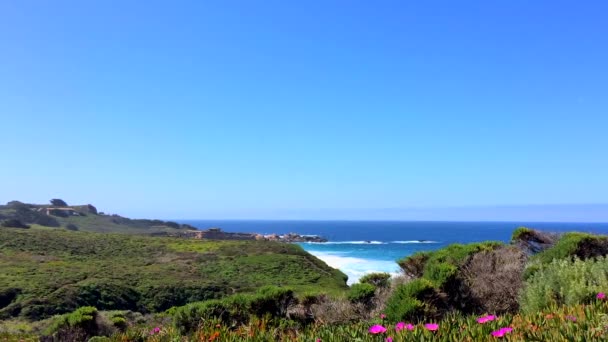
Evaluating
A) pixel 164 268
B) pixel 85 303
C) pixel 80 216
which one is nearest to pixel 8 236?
pixel 164 268

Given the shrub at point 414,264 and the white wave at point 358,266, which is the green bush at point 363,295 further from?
the white wave at point 358,266

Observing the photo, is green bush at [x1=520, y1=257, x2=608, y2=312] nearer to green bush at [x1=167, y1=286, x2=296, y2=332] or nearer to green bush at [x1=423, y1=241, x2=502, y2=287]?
green bush at [x1=423, y1=241, x2=502, y2=287]

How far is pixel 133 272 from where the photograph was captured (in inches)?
1833

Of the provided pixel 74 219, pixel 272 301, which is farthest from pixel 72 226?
pixel 272 301

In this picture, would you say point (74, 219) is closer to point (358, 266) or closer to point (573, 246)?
point (358, 266)

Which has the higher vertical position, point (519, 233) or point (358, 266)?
point (519, 233)

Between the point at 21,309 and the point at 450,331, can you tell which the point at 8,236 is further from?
the point at 450,331

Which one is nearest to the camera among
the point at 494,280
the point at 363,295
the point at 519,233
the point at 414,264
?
the point at 494,280

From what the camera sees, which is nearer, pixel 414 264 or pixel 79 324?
pixel 414 264

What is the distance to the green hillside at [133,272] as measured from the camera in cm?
3659

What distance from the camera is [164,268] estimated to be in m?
51.0

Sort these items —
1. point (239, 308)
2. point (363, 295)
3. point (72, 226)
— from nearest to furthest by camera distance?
point (239, 308), point (363, 295), point (72, 226)

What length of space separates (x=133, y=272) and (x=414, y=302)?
1685 inches

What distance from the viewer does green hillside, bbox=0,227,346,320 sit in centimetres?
3659
